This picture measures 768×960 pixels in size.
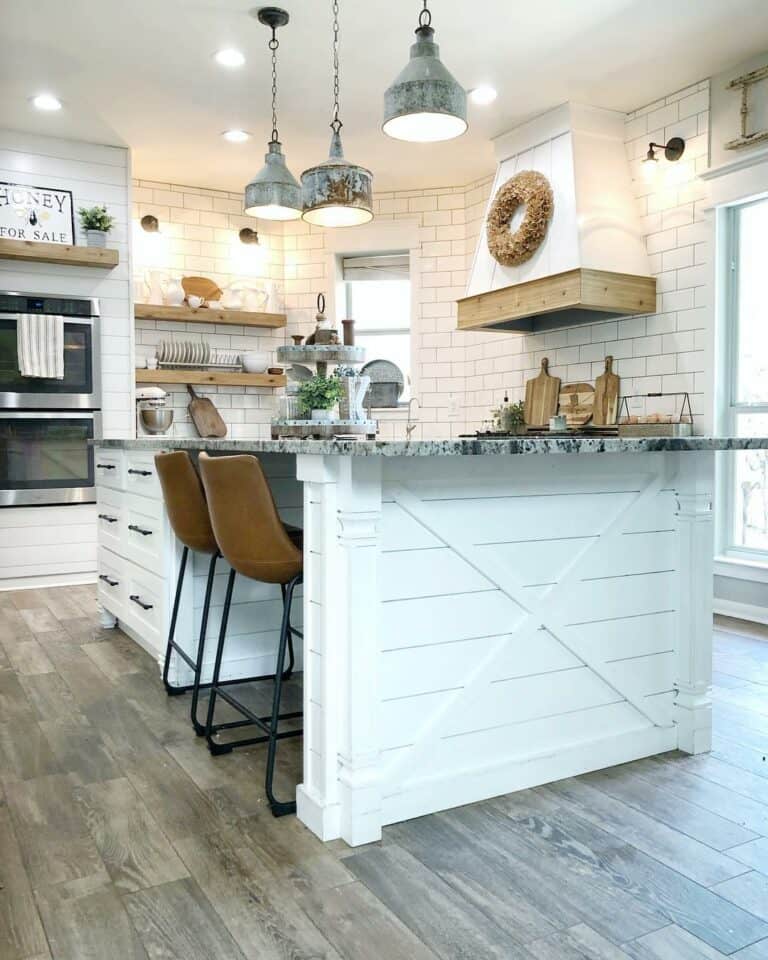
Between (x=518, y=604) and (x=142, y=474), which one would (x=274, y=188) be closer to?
(x=142, y=474)

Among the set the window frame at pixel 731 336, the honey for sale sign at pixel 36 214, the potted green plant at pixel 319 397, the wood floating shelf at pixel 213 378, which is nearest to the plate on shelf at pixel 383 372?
the wood floating shelf at pixel 213 378

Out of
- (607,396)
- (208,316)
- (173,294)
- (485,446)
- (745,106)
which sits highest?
(745,106)

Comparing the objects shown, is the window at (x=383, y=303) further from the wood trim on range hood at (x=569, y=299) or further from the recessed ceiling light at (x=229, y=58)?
the recessed ceiling light at (x=229, y=58)

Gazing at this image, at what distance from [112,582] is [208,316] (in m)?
2.81

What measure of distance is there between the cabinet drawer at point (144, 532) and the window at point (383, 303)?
11.1 feet

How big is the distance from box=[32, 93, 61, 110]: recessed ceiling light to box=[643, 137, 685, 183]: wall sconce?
3.39 m

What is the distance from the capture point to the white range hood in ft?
15.0

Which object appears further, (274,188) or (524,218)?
(524,218)

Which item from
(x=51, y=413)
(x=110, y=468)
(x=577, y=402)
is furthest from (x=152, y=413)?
(x=577, y=402)

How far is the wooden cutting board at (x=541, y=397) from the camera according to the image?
218 inches

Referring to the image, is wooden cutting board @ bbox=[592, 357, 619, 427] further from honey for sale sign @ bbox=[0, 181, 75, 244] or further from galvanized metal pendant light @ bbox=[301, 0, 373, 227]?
honey for sale sign @ bbox=[0, 181, 75, 244]

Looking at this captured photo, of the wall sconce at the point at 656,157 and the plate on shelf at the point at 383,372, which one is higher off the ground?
the wall sconce at the point at 656,157

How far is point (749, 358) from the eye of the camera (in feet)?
14.5

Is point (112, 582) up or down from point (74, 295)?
down
